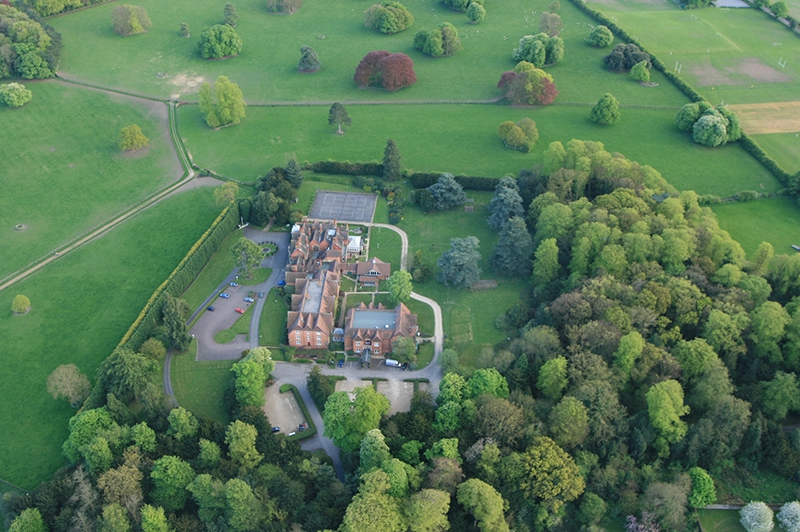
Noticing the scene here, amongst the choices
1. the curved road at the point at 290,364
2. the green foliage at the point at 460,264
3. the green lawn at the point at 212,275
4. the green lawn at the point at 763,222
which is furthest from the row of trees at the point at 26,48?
the green lawn at the point at 763,222

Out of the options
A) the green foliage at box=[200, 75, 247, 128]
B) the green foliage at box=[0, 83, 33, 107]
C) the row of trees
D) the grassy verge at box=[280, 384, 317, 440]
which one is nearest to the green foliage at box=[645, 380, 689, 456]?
the grassy verge at box=[280, 384, 317, 440]

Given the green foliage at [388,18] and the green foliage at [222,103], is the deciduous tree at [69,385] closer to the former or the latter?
the green foliage at [222,103]

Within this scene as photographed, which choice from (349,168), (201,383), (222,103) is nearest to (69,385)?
(201,383)

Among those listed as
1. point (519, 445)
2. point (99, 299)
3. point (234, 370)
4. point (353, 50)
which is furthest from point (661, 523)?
point (353, 50)

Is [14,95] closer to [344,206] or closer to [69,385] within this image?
[344,206]

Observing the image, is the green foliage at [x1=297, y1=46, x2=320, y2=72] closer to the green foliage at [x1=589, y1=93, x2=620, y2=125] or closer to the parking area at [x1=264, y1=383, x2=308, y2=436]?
the green foliage at [x1=589, y1=93, x2=620, y2=125]

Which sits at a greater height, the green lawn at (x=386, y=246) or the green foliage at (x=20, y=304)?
the green lawn at (x=386, y=246)
